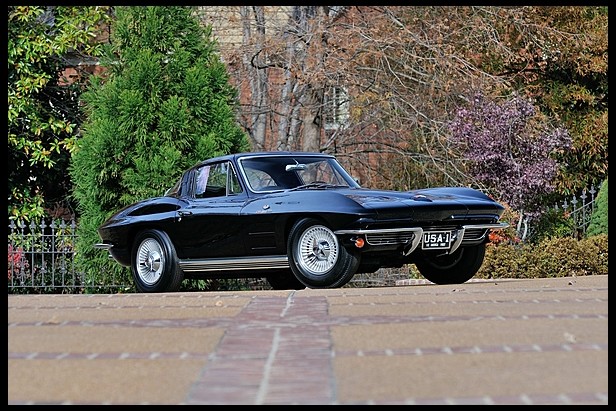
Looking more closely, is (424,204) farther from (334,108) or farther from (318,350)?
(334,108)

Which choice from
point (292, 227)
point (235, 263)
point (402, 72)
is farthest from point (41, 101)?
point (292, 227)

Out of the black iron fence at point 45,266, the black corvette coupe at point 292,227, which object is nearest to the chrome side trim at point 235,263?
the black corvette coupe at point 292,227

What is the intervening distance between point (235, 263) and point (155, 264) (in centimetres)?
130

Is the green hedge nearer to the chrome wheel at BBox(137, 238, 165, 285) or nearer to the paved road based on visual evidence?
the chrome wheel at BBox(137, 238, 165, 285)

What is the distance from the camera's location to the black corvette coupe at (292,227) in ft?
41.0

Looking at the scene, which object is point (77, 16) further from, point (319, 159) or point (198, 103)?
point (319, 159)

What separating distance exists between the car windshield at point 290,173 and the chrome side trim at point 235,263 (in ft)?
2.70

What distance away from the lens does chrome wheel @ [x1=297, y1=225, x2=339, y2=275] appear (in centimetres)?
1259

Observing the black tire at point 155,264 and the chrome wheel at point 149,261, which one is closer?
the black tire at point 155,264

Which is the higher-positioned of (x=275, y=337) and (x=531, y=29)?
(x=531, y=29)

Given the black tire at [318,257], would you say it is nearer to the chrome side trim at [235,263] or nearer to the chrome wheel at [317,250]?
the chrome wheel at [317,250]

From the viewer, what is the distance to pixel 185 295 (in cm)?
1246
